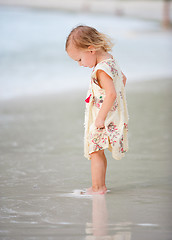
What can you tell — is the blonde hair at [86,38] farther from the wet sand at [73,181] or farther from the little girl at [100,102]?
the wet sand at [73,181]

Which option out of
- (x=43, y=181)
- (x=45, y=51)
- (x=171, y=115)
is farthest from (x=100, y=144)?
(x=45, y=51)

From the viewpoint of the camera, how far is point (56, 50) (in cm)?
1120

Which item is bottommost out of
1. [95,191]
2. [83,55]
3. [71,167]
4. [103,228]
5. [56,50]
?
[103,228]

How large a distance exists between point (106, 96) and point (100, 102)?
8 centimetres

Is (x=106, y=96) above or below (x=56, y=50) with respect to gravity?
below

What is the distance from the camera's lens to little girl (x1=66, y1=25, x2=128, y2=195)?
2016 millimetres

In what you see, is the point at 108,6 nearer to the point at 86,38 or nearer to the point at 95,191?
the point at 86,38

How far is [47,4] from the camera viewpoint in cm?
1388

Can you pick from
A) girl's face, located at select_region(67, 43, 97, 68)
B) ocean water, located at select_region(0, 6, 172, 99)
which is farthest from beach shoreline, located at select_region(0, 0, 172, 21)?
girl's face, located at select_region(67, 43, 97, 68)

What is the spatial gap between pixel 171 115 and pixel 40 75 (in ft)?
14.5

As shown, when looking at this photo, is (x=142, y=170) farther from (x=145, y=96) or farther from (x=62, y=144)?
(x=145, y=96)

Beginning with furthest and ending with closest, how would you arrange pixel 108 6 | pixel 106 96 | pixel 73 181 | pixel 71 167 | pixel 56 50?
1. pixel 108 6
2. pixel 56 50
3. pixel 71 167
4. pixel 73 181
5. pixel 106 96

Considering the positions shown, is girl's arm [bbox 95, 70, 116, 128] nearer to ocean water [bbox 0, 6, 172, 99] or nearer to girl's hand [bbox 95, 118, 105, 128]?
girl's hand [bbox 95, 118, 105, 128]

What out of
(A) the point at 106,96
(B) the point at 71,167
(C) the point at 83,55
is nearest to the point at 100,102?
(A) the point at 106,96
